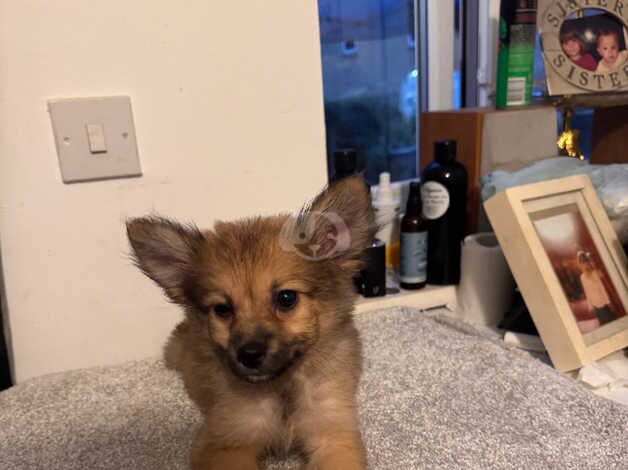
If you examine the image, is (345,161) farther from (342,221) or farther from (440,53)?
(440,53)

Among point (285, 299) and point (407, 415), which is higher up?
point (285, 299)

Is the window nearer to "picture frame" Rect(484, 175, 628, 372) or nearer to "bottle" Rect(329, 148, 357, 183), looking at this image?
"bottle" Rect(329, 148, 357, 183)

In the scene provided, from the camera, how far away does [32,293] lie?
4.29ft

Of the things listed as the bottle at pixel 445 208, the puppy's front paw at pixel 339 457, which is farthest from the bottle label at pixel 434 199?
the puppy's front paw at pixel 339 457

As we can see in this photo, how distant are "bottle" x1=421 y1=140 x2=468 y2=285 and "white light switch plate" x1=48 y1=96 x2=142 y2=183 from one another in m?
0.86

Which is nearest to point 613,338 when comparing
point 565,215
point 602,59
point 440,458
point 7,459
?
point 565,215

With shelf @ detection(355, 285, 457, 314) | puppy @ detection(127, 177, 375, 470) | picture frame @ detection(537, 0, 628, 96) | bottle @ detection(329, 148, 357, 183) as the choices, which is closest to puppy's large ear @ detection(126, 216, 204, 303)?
puppy @ detection(127, 177, 375, 470)

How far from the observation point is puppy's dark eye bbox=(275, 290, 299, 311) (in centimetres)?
96

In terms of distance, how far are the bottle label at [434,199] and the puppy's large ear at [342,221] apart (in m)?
0.59

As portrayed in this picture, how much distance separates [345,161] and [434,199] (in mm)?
317

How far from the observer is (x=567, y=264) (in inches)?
50.9

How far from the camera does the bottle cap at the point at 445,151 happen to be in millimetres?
1554

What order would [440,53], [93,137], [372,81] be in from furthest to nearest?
1. [372,81]
2. [440,53]
3. [93,137]

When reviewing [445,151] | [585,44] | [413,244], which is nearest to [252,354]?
[413,244]
